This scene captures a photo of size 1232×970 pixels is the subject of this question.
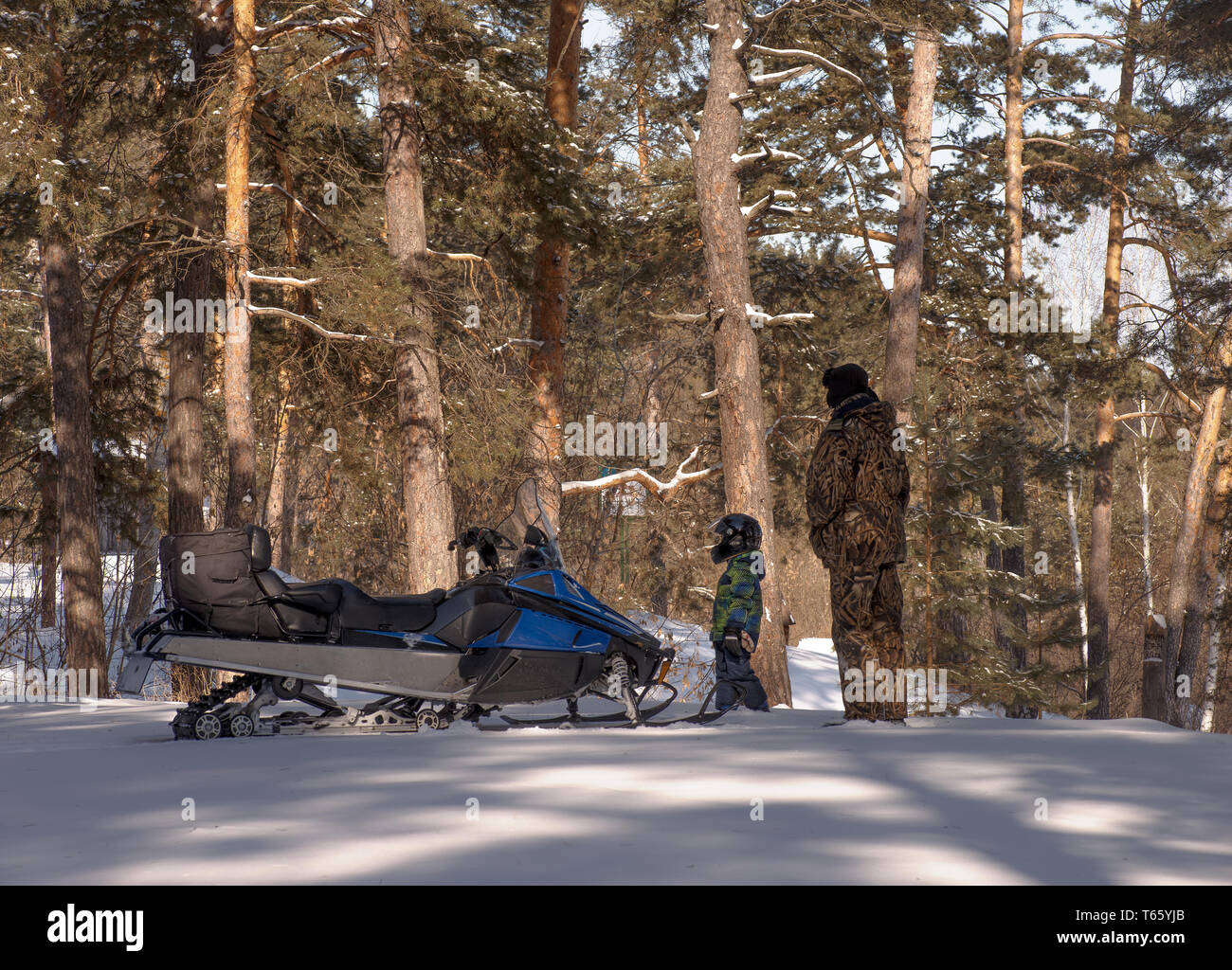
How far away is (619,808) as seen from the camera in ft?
12.6

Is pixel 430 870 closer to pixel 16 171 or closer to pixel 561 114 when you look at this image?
pixel 16 171

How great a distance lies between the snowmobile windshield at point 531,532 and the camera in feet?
20.7

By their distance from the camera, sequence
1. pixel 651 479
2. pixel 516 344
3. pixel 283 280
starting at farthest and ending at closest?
pixel 651 479
pixel 516 344
pixel 283 280

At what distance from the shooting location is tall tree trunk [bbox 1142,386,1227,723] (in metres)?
19.1

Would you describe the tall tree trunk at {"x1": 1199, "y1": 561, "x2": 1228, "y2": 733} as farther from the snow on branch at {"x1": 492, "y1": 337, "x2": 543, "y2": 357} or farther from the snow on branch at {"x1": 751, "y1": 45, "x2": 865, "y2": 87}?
the snow on branch at {"x1": 492, "y1": 337, "x2": 543, "y2": 357}

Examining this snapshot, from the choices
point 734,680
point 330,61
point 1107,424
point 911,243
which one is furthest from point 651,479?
point 1107,424

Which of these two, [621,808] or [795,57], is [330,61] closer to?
[795,57]

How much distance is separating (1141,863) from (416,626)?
3894mm

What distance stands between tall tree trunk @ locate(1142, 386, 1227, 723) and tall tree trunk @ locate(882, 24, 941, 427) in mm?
7361

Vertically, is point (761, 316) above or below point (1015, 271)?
below

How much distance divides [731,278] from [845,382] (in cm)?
599

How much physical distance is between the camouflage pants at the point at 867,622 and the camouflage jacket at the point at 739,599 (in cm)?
105

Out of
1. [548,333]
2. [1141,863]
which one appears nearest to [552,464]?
[548,333]
